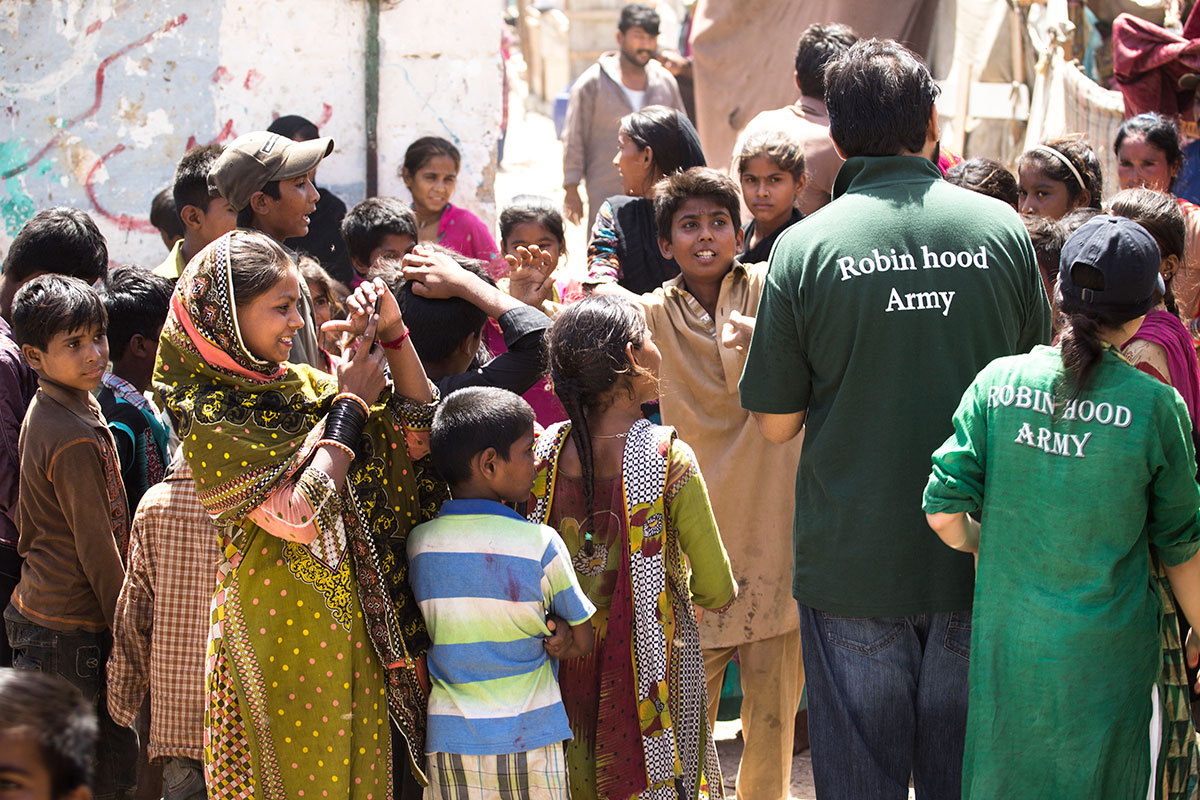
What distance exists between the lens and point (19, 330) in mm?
3074

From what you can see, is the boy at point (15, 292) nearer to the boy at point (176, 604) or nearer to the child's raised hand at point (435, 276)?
the boy at point (176, 604)

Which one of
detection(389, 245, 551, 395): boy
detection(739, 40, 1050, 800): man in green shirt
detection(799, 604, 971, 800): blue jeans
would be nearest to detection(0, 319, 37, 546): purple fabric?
detection(389, 245, 551, 395): boy

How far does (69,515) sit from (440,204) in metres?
2.60

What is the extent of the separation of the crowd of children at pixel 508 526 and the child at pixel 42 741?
3cm

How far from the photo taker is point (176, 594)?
9.30 ft

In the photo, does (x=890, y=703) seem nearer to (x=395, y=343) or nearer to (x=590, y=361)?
(x=590, y=361)

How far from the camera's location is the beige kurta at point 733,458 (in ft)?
11.4

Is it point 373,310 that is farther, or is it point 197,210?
point 197,210

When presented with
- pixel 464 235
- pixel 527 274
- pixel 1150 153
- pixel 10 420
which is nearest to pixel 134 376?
pixel 10 420

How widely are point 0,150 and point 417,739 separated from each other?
430 cm

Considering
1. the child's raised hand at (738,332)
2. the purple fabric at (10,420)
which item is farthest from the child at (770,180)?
the purple fabric at (10,420)

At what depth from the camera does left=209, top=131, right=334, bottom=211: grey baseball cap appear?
3.26 meters

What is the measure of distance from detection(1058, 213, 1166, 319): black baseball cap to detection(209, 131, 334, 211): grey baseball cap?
210 cm

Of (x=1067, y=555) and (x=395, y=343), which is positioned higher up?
(x=395, y=343)
